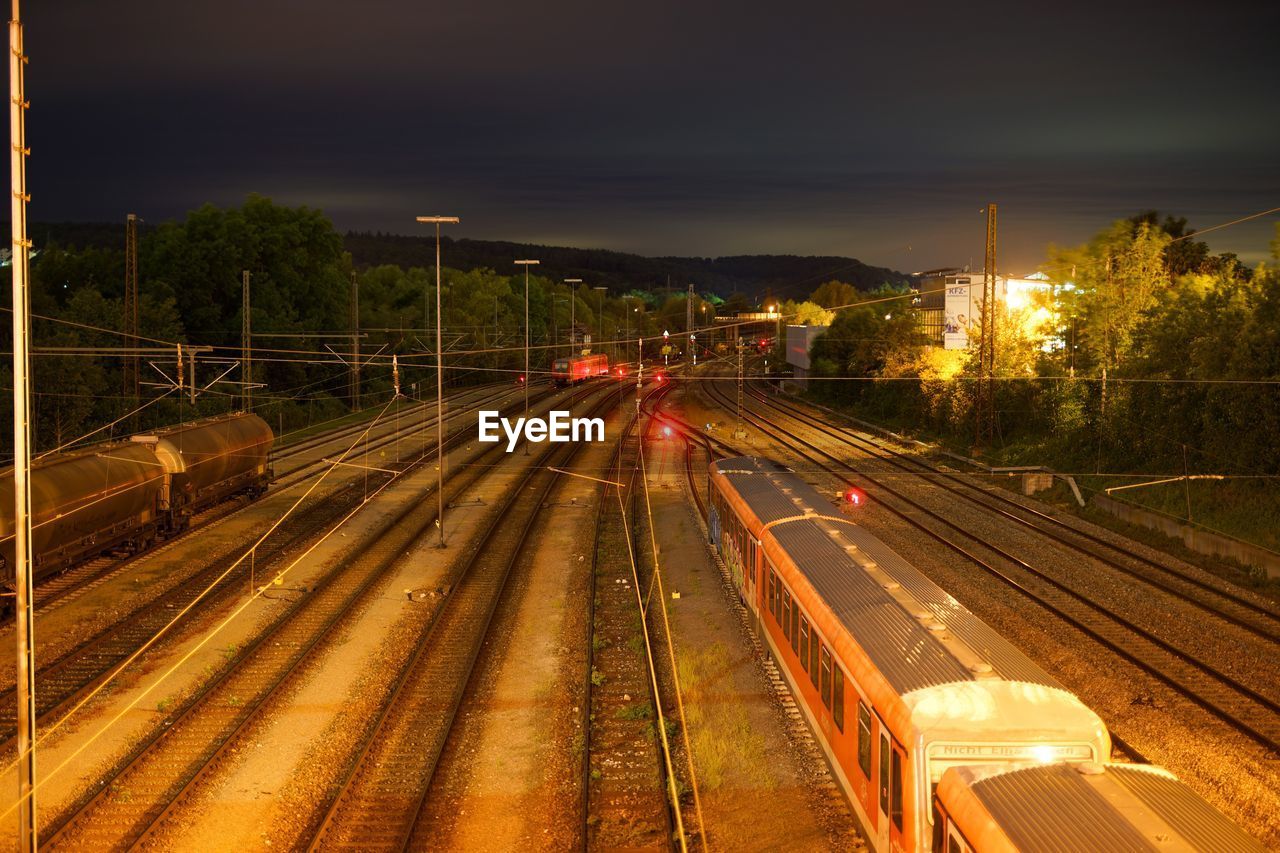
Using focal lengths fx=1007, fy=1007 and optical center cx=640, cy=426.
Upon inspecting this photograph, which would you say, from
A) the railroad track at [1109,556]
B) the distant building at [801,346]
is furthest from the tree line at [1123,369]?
the distant building at [801,346]

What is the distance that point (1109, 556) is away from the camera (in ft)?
93.1

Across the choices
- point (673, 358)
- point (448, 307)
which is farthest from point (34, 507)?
point (673, 358)

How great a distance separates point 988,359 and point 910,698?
39610 millimetres

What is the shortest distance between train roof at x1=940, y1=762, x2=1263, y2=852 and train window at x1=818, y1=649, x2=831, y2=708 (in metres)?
4.58

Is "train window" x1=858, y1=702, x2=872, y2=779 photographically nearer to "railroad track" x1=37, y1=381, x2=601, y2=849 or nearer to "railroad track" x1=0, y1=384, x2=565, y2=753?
"railroad track" x1=37, y1=381, x2=601, y2=849

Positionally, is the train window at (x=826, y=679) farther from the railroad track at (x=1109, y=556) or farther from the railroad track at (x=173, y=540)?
the railroad track at (x=173, y=540)

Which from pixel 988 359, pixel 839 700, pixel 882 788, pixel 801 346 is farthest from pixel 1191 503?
pixel 801 346

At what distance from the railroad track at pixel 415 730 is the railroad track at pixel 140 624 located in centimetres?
571

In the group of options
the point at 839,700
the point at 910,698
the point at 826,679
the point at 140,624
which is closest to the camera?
the point at 910,698

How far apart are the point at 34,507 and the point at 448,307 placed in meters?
90.7

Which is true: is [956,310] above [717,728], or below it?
above

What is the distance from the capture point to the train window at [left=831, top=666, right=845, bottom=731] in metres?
12.7

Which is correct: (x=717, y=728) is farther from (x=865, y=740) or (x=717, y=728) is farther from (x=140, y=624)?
(x=140, y=624)

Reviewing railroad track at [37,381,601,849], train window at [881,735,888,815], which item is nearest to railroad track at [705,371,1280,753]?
train window at [881,735,888,815]
